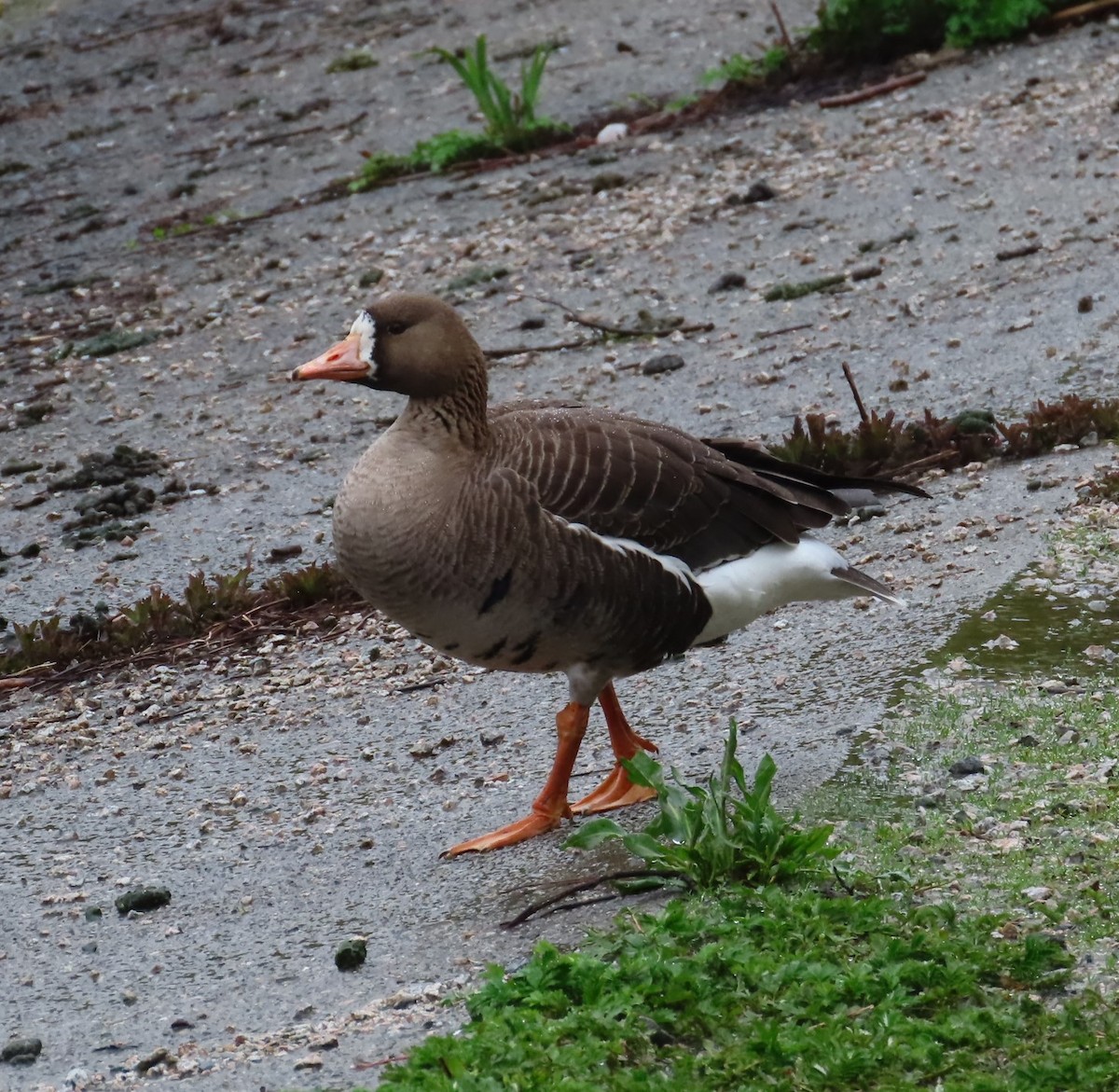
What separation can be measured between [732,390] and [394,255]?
364cm

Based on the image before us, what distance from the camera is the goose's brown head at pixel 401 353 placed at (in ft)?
17.1

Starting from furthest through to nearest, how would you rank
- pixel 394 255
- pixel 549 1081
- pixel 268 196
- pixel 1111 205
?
1. pixel 268 196
2. pixel 394 255
3. pixel 1111 205
4. pixel 549 1081

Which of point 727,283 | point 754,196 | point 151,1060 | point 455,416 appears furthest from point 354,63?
point 151,1060

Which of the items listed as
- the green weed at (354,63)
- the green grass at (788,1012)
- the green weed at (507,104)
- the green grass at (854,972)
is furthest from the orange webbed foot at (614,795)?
the green weed at (354,63)

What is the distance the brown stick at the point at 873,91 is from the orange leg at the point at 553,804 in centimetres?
831

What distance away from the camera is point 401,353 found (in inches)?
206

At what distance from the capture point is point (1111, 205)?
989 cm

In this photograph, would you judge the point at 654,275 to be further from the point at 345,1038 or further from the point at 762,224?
the point at 345,1038

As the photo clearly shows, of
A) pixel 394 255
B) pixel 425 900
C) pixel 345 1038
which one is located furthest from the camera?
pixel 394 255

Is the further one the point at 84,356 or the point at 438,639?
the point at 84,356

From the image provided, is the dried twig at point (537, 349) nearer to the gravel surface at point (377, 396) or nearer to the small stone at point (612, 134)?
the gravel surface at point (377, 396)

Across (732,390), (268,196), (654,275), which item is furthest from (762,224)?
(268,196)

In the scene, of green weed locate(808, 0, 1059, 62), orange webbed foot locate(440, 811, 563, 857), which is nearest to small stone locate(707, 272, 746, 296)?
green weed locate(808, 0, 1059, 62)

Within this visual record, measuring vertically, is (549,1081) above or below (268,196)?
below
